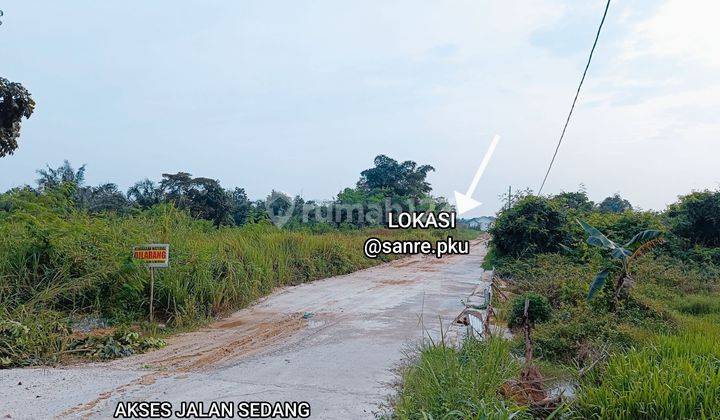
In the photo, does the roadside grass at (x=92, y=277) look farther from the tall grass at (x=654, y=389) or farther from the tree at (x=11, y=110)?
the tall grass at (x=654, y=389)

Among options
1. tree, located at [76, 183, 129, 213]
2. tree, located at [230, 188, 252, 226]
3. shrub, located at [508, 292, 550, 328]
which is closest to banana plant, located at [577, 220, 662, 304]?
shrub, located at [508, 292, 550, 328]

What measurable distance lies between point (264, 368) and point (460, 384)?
2.78 meters

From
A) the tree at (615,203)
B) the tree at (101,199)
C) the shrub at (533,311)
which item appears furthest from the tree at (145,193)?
the tree at (615,203)

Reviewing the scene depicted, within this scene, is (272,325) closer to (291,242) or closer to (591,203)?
(291,242)

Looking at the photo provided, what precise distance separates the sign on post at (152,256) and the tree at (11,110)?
559 centimetres

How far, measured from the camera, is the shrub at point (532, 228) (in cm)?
1655

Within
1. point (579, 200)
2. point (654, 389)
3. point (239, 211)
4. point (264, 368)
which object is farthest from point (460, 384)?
point (239, 211)

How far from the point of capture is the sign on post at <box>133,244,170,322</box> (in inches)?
345

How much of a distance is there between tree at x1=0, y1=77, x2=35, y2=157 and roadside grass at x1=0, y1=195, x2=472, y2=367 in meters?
2.02

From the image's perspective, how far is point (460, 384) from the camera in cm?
463

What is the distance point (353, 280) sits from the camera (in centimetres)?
1698

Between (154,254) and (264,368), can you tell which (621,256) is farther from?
(154,254)

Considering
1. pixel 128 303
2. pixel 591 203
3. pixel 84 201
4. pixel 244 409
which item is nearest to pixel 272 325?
pixel 128 303

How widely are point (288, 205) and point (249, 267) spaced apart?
2100cm
